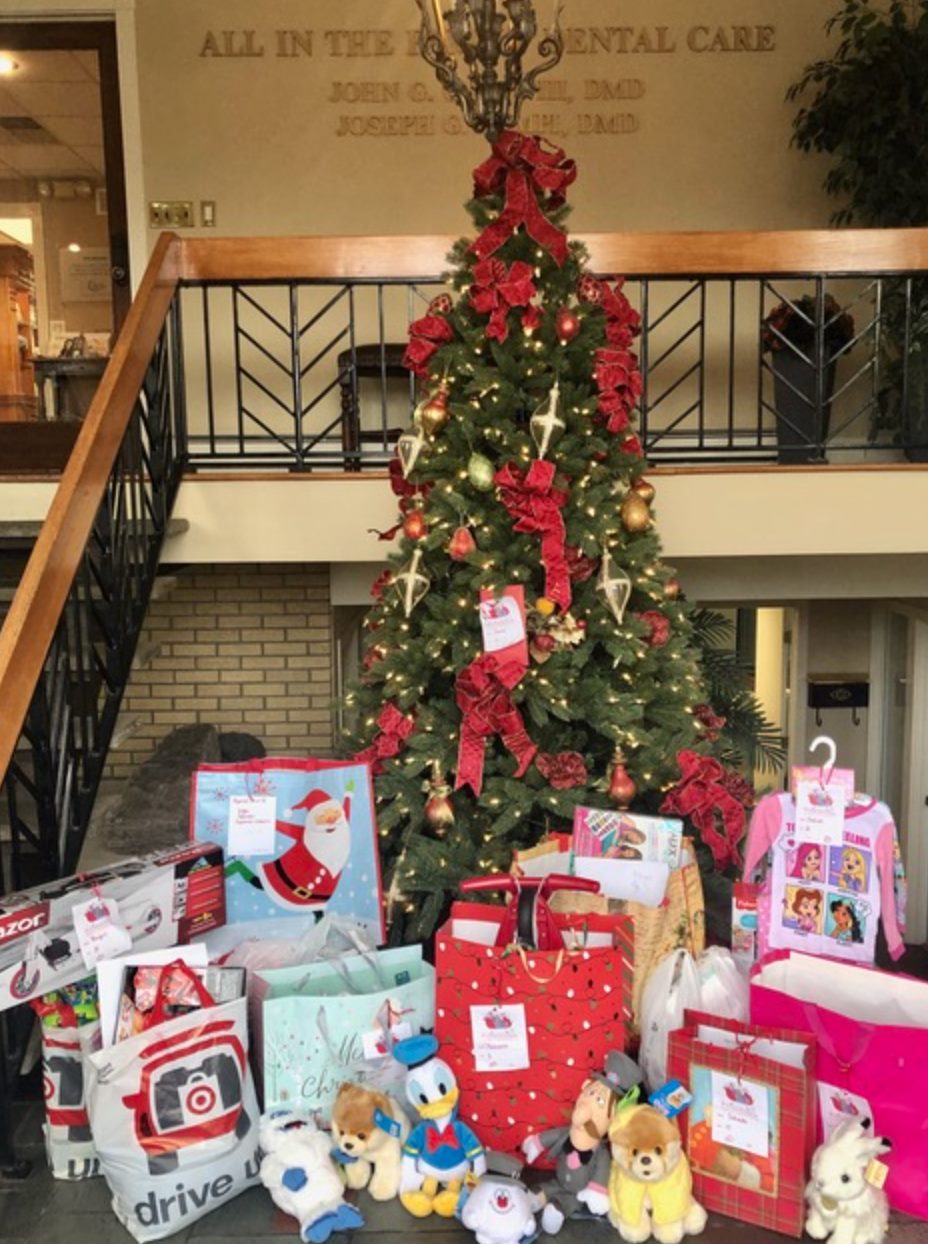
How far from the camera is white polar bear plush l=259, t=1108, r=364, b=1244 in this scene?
181 centimetres

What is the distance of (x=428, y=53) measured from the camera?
103 inches

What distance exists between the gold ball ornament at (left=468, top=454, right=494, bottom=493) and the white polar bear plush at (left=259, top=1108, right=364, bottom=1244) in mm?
1472

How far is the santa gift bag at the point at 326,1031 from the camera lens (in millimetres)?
1973

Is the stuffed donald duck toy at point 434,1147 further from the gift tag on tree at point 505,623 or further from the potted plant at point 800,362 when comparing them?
the potted plant at point 800,362

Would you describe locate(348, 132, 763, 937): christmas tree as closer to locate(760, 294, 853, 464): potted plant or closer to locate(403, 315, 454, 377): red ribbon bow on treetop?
locate(403, 315, 454, 377): red ribbon bow on treetop

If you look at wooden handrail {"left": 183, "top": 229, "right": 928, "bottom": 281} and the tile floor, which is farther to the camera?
wooden handrail {"left": 183, "top": 229, "right": 928, "bottom": 281}

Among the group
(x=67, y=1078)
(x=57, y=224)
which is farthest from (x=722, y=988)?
(x=57, y=224)

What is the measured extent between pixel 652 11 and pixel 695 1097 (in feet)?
15.6

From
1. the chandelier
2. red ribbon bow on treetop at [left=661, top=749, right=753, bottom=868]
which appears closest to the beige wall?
the chandelier

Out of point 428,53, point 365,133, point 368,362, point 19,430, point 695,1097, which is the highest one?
point 365,133

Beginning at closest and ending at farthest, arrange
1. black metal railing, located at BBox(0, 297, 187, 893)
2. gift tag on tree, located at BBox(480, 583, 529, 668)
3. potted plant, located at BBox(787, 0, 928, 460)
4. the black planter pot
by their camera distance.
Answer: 1. black metal railing, located at BBox(0, 297, 187, 893)
2. gift tag on tree, located at BBox(480, 583, 529, 668)
3. potted plant, located at BBox(787, 0, 928, 460)
4. the black planter pot

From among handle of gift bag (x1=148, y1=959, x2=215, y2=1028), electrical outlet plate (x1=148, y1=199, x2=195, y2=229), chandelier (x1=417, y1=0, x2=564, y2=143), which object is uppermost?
electrical outlet plate (x1=148, y1=199, x2=195, y2=229)

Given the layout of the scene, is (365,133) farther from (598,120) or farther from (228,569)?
(228,569)

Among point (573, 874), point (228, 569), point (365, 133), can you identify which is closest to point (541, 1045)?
point (573, 874)
